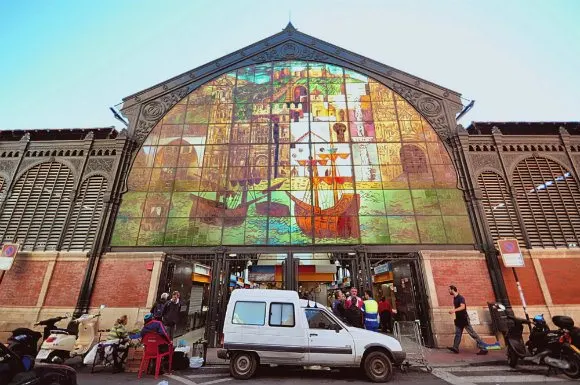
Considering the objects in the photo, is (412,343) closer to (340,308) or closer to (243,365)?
(340,308)

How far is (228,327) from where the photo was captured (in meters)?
7.97

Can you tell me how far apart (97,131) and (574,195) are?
88.6ft

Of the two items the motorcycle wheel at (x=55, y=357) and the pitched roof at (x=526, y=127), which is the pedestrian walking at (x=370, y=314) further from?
the pitched roof at (x=526, y=127)

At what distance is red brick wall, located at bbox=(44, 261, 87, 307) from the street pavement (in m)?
6.63

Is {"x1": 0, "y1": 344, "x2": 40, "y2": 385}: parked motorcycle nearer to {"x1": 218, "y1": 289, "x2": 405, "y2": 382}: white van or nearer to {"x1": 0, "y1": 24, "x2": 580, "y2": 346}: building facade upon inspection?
{"x1": 218, "y1": 289, "x2": 405, "y2": 382}: white van

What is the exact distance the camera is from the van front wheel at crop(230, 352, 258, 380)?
7.64 metres

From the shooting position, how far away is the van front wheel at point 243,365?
764cm

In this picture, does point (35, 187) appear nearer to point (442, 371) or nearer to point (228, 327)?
point (228, 327)

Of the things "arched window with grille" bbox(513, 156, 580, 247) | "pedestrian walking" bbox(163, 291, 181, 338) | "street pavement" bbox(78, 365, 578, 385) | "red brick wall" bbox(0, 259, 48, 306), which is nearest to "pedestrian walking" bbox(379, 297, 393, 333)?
"street pavement" bbox(78, 365, 578, 385)

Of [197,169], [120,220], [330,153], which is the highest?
[330,153]

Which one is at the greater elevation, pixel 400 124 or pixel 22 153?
pixel 400 124

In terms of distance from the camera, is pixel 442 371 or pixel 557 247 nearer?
pixel 442 371

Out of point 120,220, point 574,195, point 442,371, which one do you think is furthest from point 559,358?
point 120,220

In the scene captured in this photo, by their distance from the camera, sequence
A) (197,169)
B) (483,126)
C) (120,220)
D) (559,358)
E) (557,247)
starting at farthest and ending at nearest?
(483,126) → (197,169) → (120,220) → (557,247) → (559,358)
